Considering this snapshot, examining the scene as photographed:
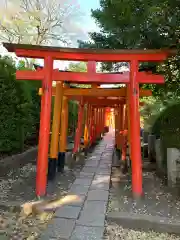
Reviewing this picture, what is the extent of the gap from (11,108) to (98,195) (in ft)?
11.5

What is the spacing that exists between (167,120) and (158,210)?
3333 millimetres

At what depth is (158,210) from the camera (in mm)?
4973

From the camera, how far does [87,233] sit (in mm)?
3998

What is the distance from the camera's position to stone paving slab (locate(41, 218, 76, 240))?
3.88 metres

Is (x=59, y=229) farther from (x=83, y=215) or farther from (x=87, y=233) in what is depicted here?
(x=83, y=215)

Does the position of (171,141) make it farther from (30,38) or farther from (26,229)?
(30,38)

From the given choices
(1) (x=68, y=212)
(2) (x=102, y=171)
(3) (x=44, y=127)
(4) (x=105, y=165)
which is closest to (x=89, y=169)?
(2) (x=102, y=171)

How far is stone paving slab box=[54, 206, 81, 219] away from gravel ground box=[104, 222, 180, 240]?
1.82ft

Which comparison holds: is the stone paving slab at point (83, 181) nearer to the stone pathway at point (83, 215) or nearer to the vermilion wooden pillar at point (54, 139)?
the stone pathway at point (83, 215)

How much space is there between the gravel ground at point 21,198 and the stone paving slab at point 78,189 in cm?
13

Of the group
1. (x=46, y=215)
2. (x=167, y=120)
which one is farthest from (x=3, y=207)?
(x=167, y=120)

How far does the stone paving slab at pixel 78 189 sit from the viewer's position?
590cm

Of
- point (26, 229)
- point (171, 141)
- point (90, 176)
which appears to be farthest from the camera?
point (90, 176)

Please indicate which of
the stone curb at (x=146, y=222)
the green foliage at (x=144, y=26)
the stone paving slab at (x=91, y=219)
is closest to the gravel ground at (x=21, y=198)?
the stone paving slab at (x=91, y=219)
